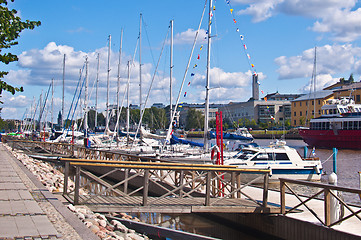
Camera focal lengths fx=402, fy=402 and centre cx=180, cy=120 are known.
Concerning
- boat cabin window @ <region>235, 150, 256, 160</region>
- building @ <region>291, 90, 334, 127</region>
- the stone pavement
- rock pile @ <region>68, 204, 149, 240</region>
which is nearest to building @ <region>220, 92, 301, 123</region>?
building @ <region>291, 90, 334, 127</region>

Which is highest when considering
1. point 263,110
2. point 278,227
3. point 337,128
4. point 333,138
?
point 263,110

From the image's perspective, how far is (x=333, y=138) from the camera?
69375 mm

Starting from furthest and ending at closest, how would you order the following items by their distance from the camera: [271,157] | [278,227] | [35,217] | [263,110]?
[263,110]
[271,157]
[278,227]
[35,217]

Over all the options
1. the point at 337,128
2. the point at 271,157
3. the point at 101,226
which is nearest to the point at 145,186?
the point at 101,226

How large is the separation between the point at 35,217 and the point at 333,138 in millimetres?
67727

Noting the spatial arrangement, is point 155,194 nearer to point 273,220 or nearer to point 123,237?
point 273,220

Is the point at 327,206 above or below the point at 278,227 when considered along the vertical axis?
above

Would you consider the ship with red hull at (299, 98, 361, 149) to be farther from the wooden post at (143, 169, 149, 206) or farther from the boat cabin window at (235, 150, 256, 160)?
the wooden post at (143, 169, 149, 206)

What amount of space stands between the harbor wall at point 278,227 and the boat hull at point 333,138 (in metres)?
A: 59.0

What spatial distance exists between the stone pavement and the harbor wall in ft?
18.8

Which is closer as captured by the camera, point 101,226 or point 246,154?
point 101,226

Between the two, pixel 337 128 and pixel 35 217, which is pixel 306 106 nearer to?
pixel 337 128

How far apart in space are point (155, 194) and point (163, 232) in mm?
8798

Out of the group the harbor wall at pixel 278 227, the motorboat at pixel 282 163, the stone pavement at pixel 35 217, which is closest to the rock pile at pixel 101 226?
the stone pavement at pixel 35 217
